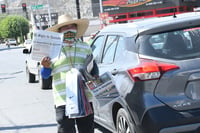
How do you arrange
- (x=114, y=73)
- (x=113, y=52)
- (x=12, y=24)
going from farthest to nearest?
(x=12, y=24), (x=113, y=52), (x=114, y=73)

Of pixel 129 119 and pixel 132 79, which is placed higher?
pixel 132 79

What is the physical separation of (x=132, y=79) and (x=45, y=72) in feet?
3.10

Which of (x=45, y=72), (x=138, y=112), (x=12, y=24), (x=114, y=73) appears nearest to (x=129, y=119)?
(x=138, y=112)

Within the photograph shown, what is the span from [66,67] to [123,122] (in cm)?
105

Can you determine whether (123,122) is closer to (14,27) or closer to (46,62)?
(46,62)

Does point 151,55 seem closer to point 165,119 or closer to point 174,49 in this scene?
point 174,49

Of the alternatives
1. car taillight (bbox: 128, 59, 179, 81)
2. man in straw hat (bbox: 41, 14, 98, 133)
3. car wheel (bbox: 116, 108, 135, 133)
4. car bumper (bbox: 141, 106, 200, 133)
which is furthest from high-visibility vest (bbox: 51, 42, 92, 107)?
car bumper (bbox: 141, 106, 200, 133)

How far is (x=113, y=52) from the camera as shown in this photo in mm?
5578

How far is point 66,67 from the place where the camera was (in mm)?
4418

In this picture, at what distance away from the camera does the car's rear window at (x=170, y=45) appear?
4.54 m

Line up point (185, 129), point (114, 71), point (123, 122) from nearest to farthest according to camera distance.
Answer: point (185, 129)
point (123, 122)
point (114, 71)

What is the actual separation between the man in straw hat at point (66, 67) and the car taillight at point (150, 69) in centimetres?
47

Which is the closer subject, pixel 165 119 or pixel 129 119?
Result: pixel 165 119

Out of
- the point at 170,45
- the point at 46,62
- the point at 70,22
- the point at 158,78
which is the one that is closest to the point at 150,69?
the point at 158,78
